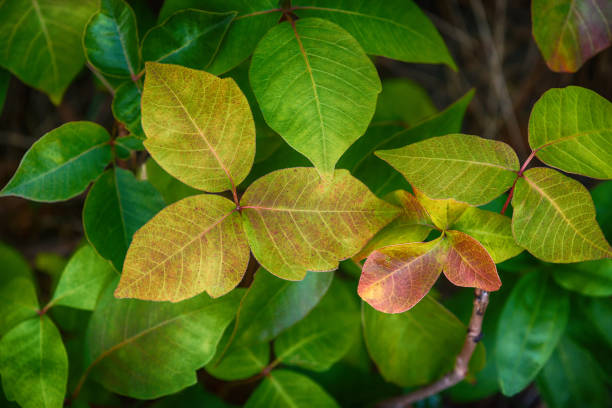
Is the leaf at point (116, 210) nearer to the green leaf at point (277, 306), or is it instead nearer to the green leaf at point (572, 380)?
the green leaf at point (277, 306)

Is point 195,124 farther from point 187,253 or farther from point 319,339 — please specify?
Answer: point 319,339

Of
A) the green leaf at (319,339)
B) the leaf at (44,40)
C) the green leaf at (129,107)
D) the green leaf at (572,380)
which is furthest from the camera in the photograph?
the green leaf at (572,380)

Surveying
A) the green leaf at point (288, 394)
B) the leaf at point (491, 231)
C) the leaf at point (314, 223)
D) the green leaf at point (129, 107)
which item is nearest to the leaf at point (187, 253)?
the leaf at point (314, 223)

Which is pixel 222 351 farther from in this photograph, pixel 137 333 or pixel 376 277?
pixel 376 277

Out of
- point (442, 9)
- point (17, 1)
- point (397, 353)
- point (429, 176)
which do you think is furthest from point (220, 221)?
point (442, 9)

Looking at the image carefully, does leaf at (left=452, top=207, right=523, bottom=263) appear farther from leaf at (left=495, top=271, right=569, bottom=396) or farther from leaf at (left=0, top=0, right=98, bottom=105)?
leaf at (left=0, top=0, right=98, bottom=105)

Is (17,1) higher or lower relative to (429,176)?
higher
